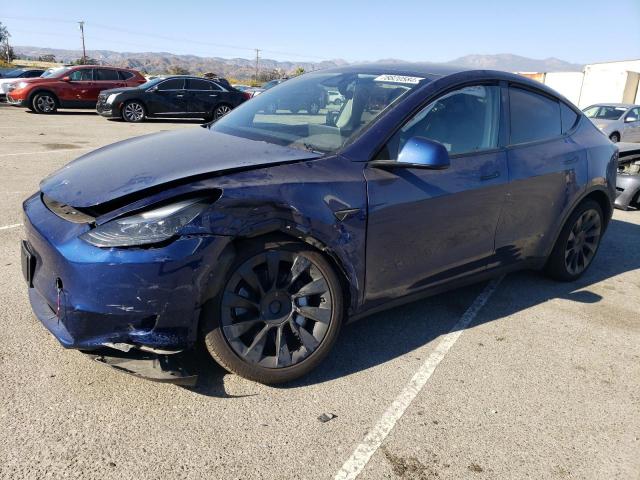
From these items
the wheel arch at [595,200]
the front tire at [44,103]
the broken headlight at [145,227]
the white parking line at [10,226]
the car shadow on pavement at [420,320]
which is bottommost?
the car shadow on pavement at [420,320]

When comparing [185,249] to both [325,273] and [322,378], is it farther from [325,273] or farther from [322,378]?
[322,378]

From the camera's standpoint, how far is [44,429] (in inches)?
90.9

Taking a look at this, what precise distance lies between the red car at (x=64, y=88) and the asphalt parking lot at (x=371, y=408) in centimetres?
1562

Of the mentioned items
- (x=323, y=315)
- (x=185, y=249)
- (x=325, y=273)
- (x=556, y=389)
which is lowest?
(x=556, y=389)

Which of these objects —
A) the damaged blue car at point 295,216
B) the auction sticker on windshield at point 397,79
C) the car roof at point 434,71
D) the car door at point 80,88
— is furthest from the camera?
the car door at point 80,88

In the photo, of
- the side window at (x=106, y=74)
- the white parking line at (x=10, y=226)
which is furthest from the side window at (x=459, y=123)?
the side window at (x=106, y=74)

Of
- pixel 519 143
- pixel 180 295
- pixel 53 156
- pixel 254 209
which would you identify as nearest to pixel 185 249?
pixel 180 295

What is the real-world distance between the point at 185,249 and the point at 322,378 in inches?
42.5

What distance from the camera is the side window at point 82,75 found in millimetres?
17469

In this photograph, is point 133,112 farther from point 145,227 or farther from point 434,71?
point 145,227

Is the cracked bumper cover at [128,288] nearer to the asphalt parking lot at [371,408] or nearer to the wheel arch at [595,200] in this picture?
the asphalt parking lot at [371,408]

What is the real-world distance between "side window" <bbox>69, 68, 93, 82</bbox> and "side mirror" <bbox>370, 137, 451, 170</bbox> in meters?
17.5

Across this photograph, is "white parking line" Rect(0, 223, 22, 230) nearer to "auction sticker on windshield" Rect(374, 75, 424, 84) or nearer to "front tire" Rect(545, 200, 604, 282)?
"auction sticker on windshield" Rect(374, 75, 424, 84)

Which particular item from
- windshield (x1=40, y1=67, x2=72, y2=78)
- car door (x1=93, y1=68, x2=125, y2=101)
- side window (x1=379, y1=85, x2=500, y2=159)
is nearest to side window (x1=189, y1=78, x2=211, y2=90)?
car door (x1=93, y1=68, x2=125, y2=101)
